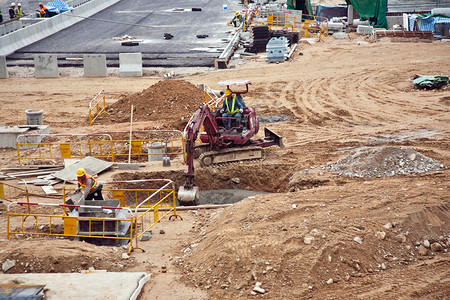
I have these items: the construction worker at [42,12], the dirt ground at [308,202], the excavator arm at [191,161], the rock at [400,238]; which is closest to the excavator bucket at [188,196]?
the excavator arm at [191,161]

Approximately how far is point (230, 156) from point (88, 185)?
5581mm

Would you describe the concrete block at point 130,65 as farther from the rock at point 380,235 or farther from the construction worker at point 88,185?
the rock at point 380,235

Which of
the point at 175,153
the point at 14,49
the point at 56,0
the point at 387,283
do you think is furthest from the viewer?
the point at 56,0

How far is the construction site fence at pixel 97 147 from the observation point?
18344 millimetres

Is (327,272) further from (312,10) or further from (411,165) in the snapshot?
(312,10)

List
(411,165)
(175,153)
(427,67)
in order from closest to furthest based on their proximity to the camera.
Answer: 1. (411,165)
2. (175,153)
3. (427,67)

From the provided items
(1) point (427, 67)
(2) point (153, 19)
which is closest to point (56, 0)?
(2) point (153, 19)

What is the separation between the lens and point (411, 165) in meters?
15.3

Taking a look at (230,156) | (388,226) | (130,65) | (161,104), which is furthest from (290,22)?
(388,226)

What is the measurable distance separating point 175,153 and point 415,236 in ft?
28.7

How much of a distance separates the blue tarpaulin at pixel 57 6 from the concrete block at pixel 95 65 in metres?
13.8

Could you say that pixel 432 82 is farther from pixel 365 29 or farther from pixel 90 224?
pixel 90 224

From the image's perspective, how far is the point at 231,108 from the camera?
17656 mm

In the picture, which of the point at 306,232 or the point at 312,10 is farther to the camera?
the point at 312,10
